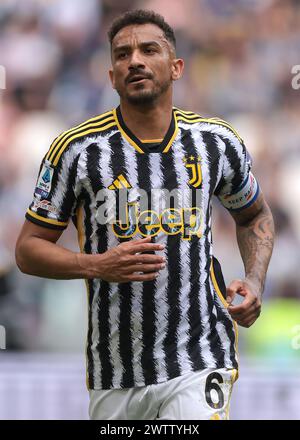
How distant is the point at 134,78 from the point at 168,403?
1.36 metres

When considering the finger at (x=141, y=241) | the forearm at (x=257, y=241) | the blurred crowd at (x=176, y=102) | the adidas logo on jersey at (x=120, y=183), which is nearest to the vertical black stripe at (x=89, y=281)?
the adidas logo on jersey at (x=120, y=183)

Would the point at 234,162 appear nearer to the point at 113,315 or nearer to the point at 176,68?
the point at 176,68

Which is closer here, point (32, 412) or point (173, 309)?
point (173, 309)

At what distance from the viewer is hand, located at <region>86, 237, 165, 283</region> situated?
382 centimetres

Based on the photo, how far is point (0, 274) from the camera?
8.03m

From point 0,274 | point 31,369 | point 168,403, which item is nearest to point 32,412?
point 31,369

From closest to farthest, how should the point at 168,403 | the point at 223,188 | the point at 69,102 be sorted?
the point at 168,403
the point at 223,188
the point at 69,102

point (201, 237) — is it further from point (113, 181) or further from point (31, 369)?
point (31, 369)

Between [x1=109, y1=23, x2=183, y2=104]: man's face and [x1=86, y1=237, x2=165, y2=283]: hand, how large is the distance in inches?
27.2

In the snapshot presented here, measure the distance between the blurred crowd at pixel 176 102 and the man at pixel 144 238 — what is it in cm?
375

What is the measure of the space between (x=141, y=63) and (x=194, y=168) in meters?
0.50

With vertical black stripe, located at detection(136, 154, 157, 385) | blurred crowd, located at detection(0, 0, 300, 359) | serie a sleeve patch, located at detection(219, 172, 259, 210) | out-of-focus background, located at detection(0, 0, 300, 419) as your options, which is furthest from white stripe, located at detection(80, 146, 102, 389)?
blurred crowd, located at detection(0, 0, 300, 359)

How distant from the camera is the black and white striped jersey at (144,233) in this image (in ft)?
13.4

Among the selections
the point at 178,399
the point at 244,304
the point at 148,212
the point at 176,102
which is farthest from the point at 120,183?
the point at 176,102
